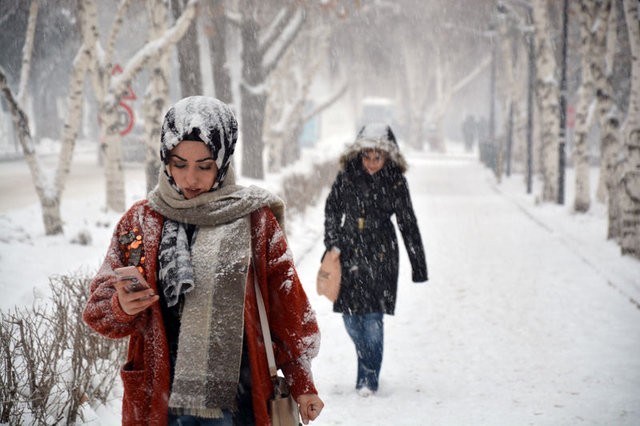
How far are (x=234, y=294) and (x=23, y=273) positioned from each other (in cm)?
585

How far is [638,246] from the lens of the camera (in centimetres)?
962

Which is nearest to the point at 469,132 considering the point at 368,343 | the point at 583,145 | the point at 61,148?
the point at 583,145

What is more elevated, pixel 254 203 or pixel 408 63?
pixel 408 63

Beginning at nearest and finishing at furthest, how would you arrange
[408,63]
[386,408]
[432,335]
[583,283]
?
[386,408] < [432,335] < [583,283] < [408,63]

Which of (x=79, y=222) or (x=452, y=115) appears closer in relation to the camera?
Result: (x=79, y=222)

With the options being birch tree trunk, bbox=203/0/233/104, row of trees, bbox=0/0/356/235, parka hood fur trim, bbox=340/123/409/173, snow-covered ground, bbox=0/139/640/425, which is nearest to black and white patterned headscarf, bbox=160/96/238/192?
snow-covered ground, bbox=0/139/640/425

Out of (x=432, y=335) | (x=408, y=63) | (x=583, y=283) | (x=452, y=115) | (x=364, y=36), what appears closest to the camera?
(x=432, y=335)

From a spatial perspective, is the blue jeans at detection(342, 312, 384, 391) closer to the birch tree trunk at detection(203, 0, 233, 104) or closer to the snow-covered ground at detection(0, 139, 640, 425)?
the snow-covered ground at detection(0, 139, 640, 425)

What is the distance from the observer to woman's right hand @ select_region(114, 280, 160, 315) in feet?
6.70

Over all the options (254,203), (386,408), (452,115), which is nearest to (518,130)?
(386,408)

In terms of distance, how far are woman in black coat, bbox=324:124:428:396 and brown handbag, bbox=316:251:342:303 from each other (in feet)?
0.14

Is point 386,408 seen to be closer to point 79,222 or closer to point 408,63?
point 79,222

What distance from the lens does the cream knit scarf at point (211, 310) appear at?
2.17 metres

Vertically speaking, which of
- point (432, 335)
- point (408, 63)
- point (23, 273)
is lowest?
point (432, 335)
